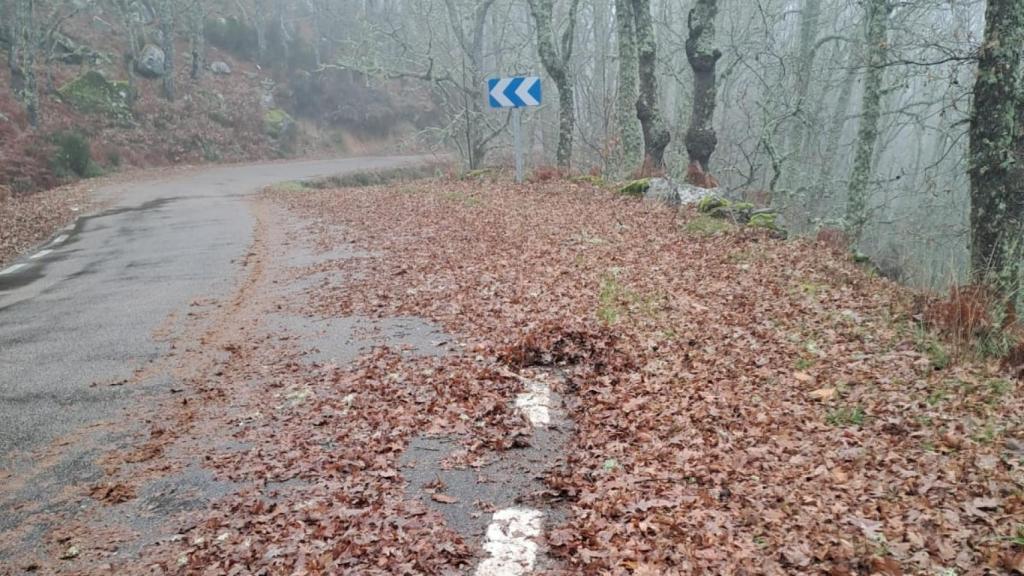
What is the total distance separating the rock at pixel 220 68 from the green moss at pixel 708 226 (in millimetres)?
32183

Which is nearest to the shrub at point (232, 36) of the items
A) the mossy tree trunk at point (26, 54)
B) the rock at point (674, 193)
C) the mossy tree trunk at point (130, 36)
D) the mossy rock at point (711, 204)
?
the mossy tree trunk at point (130, 36)

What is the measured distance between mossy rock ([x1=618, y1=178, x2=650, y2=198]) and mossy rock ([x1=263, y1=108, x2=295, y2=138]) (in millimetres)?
25265

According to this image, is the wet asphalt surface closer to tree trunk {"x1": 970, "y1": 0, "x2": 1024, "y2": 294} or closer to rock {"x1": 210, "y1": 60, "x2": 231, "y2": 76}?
tree trunk {"x1": 970, "y1": 0, "x2": 1024, "y2": 294}

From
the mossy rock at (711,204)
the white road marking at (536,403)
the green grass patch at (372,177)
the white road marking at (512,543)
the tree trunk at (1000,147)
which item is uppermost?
the tree trunk at (1000,147)

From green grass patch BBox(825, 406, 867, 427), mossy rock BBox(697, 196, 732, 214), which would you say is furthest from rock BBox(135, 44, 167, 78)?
green grass patch BBox(825, 406, 867, 427)

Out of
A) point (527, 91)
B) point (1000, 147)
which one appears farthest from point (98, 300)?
point (1000, 147)

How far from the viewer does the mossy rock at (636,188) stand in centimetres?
1435

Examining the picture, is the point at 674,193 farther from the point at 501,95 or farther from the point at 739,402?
the point at 739,402

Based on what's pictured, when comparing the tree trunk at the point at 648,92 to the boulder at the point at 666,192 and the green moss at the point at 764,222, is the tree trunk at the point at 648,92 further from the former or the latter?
the green moss at the point at 764,222

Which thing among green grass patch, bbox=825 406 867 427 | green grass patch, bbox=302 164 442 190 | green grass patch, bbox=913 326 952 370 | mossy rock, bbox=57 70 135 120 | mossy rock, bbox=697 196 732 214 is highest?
mossy rock, bbox=57 70 135 120

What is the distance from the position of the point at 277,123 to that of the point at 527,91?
23.7 metres

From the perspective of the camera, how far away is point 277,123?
116ft

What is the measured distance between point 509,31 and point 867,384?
33146 millimetres

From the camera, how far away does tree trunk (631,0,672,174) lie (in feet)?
49.3
